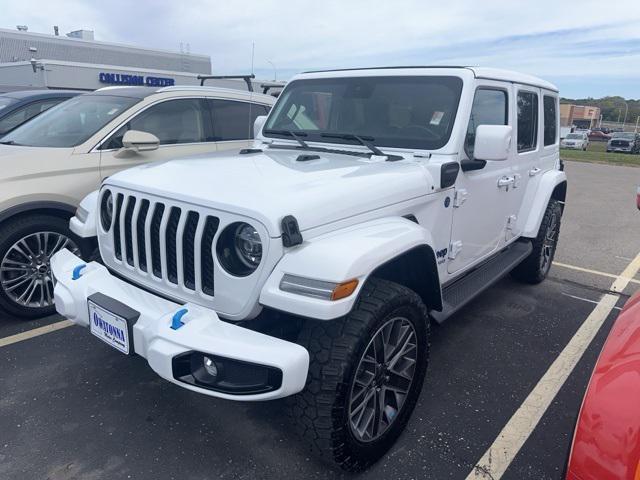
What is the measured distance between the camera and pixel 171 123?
4.90 m

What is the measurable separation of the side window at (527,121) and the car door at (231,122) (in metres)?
2.69

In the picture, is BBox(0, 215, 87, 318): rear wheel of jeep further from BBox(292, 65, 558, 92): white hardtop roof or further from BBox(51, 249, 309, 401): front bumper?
BBox(292, 65, 558, 92): white hardtop roof

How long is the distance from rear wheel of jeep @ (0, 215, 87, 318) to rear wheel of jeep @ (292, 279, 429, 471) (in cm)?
249

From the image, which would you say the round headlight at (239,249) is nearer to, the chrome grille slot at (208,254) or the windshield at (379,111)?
the chrome grille slot at (208,254)

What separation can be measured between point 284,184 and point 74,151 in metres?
2.58

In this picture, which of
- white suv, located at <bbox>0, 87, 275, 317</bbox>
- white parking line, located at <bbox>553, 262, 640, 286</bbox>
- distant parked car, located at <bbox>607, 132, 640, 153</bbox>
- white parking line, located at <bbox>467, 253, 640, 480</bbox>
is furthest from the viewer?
distant parked car, located at <bbox>607, 132, 640, 153</bbox>

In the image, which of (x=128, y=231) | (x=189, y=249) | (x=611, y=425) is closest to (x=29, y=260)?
(x=128, y=231)

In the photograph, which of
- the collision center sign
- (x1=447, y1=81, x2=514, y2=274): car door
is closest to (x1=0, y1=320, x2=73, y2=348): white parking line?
(x1=447, y1=81, x2=514, y2=274): car door

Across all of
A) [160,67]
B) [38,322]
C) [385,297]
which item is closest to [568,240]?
[385,297]

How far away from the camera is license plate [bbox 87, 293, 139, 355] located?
90.0 inches

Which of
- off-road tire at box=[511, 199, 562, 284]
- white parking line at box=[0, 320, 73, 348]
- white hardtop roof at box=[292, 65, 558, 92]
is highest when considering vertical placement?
white hardtop roof at box=[292, 65, 558, 92]

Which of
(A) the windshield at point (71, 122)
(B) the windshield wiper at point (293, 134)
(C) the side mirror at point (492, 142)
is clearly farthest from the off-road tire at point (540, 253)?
(A) the windshield at point (71, 122)

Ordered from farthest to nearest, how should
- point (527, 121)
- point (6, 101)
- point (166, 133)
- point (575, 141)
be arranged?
point (575, 141) < point (6, 101) < point (166, 133) < point (527, 121)

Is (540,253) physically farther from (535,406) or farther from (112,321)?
(112,321)
